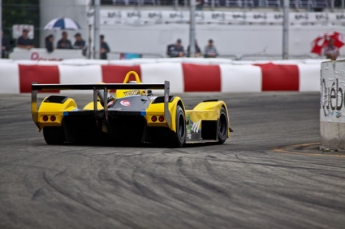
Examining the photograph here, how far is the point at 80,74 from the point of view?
1856cm

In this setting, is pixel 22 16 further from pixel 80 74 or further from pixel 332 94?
pixel 332 94

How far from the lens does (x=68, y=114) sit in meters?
9.76

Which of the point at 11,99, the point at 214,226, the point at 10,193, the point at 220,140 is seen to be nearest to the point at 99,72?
the point at 11,99

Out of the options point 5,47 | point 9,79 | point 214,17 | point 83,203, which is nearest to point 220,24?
point 214,17

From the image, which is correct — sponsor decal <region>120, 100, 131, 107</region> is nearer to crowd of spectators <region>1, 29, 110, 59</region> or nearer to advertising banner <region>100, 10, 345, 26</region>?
crowd of spectators <region>1, 29, 110, 59</region>

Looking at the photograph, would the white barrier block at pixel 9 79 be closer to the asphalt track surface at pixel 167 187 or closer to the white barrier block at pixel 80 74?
the white barrier block at pixel 80 74

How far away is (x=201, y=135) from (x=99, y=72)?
792cm

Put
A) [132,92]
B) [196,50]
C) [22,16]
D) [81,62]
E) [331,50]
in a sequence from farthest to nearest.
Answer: [331,50] < [196,50] < [22,16] < [81,62] < [132,92]

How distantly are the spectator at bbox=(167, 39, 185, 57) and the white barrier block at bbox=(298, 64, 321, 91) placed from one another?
4211 mm

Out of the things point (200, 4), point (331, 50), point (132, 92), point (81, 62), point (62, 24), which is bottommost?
point (132, 92)

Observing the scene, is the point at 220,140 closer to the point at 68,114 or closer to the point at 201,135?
the point at 201,135

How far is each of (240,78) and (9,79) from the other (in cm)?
583

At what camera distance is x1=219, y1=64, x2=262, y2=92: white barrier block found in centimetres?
1998

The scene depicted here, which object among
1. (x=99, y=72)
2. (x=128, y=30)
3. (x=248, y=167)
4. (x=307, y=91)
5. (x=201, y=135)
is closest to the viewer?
(x=248, y=167)
